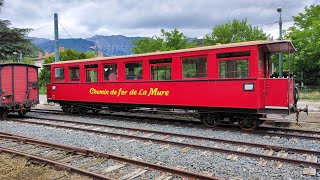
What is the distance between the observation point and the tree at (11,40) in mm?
23688

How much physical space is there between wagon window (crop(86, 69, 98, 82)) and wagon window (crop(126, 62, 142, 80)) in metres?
2.17

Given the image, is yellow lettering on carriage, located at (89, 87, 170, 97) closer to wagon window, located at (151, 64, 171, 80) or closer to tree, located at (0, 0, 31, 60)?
wagon window, located at (151, 64, 171, 80)

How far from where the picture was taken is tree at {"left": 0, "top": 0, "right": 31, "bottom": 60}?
23.7m

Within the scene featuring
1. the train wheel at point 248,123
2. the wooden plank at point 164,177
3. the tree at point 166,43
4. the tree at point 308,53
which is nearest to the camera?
the wooden plank at point 164,177

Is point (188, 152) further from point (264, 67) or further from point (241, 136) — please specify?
point (264, 67)

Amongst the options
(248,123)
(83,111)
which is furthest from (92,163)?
(83,111)

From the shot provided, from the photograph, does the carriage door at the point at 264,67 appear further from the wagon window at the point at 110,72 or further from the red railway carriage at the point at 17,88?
the red railway carriage at the point at 17,88

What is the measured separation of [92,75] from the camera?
15.5 m

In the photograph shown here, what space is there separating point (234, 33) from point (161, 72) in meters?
29.9

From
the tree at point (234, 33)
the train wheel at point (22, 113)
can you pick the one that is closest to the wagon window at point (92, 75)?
the train wheel at point (22, 113)

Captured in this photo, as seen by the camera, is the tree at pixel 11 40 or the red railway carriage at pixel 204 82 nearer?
the red railway carriage at pixel 204 82

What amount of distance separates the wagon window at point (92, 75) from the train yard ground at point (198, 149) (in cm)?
366

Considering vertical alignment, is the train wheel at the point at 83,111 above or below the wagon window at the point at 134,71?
below

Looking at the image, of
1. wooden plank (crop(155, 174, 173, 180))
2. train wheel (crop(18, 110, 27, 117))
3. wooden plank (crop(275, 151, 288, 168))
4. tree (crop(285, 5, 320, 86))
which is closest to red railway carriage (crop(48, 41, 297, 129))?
wooden plank (crop(275, 151, 288, 168))
